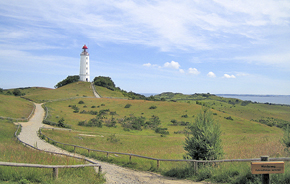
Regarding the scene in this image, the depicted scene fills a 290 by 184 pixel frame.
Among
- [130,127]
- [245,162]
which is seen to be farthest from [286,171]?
[130,127]

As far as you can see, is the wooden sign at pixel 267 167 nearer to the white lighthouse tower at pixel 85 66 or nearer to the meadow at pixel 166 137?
the meadow at pixel 166 137

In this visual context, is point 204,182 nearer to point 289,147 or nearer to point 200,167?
point 200,167

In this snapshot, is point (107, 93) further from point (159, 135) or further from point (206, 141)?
point (206, 141)

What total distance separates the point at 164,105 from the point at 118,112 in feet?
48.5

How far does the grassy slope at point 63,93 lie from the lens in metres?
73.2

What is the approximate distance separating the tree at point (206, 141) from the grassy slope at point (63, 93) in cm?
6674

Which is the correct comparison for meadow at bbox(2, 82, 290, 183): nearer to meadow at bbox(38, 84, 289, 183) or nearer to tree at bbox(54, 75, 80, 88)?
meadow at bbox(38, 84, 289, 183)

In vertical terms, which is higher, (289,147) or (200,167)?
(289,147)

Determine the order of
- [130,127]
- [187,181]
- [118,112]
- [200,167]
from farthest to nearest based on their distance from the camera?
[118,112] → [130,127] → [200,167] → [187,181]

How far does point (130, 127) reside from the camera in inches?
1652

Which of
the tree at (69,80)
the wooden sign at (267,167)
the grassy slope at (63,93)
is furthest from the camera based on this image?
the tree at (69,80)

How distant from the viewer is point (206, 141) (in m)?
11.2

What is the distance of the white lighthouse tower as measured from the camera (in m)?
107

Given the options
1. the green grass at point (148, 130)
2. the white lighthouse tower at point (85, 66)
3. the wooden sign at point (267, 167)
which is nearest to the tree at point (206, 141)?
the wooden sign at point (267, 167)
